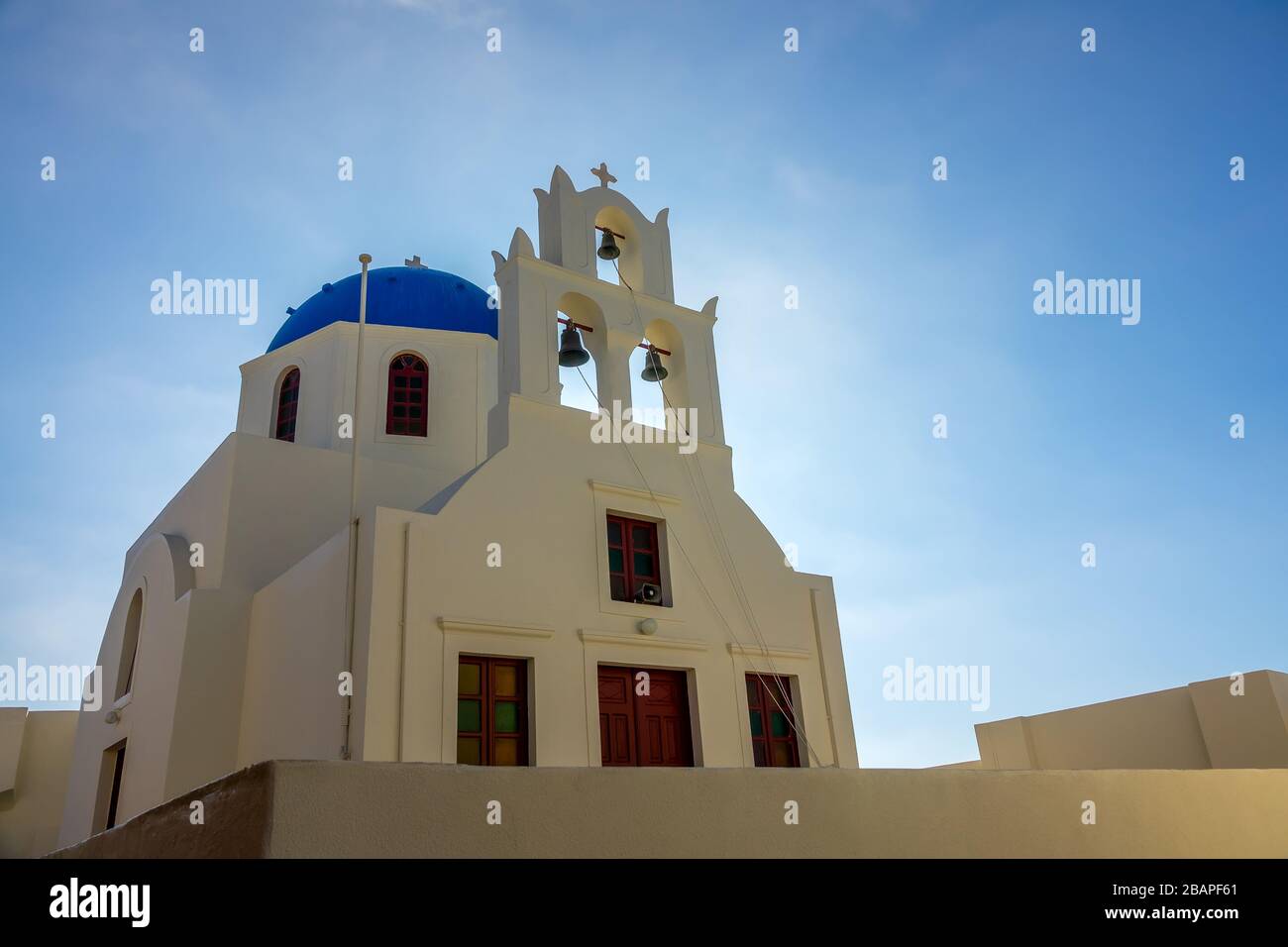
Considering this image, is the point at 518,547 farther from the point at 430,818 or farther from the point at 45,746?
the point at 45,746

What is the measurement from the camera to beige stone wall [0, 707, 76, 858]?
1639 centimetres

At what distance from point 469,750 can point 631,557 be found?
9.61 feet

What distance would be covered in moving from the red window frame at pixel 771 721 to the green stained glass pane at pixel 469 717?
315 cm

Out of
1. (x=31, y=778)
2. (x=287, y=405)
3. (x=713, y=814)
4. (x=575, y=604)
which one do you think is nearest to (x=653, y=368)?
(x=575, y=604)

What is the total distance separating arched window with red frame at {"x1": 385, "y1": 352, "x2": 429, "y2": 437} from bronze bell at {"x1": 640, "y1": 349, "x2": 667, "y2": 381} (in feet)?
14.0

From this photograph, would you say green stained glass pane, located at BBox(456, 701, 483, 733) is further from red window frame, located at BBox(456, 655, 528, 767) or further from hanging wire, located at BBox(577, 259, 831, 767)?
hanging wire, located at BBox(577, 259, 831, 767)

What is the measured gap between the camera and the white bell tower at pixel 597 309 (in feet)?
36.0

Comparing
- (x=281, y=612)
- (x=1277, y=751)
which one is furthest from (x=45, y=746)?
(x=1277, y=751)

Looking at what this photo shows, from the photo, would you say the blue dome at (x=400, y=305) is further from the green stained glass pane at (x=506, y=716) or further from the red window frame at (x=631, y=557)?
the green stained glass pane at (x=506, y=716)

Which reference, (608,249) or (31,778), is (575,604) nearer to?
(608,249)

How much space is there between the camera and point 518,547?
978cm

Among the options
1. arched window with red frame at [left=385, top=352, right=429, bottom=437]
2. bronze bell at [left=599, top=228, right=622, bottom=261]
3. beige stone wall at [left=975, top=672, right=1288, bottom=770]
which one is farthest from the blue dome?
beige stone wall at [left=975, top=672, right=1288, bottom=770]

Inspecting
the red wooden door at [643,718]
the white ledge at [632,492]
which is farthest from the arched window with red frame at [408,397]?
the red wooden door at [643,718]
